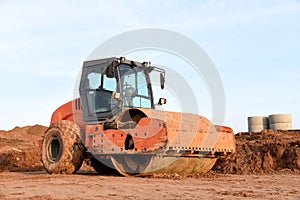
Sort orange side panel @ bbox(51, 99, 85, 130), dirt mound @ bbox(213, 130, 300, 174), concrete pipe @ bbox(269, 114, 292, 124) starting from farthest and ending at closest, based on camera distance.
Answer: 1. concrete pipe @ bbox(269, 114, 292, 124)
2. dirt mound @ bbox(213, 130, 300, 174)
3. orange side panel @ bbox(51, 99, 85, 130)

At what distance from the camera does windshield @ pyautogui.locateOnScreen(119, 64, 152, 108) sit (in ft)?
32.2

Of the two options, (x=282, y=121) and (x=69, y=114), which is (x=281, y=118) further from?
(x=69, y=114)

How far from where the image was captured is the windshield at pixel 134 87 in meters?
9.81

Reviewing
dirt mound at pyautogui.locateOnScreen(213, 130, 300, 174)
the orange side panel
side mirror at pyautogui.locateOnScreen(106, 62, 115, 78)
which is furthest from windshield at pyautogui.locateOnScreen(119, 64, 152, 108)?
dirt mound at pyautogui.locateOnScreen(213, 130, 300, 174)

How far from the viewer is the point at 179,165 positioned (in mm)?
9086

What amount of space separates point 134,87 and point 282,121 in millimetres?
15976

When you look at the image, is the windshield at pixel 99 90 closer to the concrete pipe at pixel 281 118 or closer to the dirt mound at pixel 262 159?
the dirt mound at pixel 262 159

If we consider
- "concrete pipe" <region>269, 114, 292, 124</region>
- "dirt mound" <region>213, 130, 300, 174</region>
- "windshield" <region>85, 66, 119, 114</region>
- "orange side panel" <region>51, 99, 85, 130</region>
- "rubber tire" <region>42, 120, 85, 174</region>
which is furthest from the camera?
"concrete pipe" <region>269, 114, 292, 124</region>

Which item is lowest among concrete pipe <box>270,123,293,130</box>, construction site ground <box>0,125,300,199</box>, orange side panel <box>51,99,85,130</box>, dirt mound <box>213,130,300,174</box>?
construction site ground <box>0,125,300,199</box>

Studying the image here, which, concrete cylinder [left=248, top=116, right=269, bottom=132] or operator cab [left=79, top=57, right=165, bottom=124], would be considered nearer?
operator cab [left=79, top=57, right=165, bottom=124]

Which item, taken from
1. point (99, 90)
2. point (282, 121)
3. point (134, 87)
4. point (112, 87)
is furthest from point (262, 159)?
point (282, 121)

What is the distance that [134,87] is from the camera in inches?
399

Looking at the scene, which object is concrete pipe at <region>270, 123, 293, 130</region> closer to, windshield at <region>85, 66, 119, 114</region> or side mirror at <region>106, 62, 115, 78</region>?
windshield at <region>85, 66, 119, 114</region>

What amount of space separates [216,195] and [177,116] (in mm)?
2967
